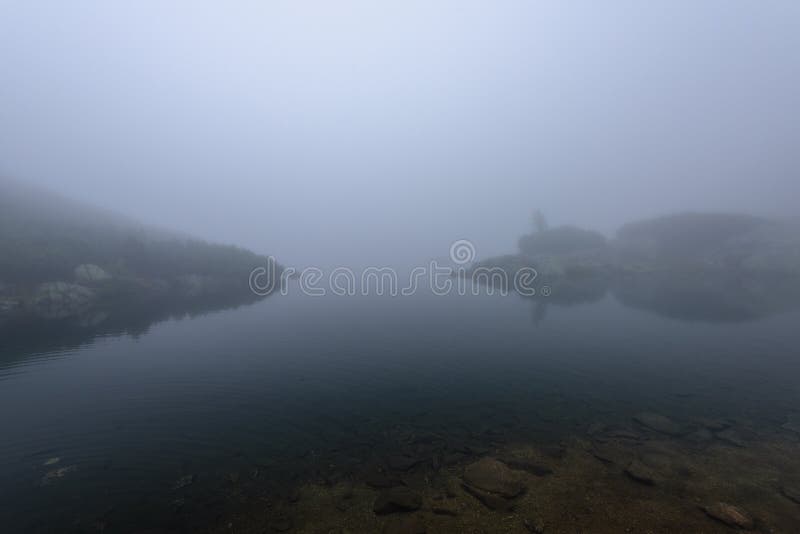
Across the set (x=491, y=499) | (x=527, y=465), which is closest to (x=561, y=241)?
(x=527, y=465)

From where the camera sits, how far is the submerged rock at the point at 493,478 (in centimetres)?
1470

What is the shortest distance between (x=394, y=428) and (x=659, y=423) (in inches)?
685

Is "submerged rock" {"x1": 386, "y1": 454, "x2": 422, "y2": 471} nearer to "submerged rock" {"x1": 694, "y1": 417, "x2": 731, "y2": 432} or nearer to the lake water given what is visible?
the lake water

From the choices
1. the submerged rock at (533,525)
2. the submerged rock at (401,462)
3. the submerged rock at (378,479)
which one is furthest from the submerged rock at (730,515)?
the submerged rock at (378,479)

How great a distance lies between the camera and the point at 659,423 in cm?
2055

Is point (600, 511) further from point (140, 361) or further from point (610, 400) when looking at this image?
point (140, 361)

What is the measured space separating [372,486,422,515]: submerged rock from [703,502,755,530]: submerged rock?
1182 centimetres

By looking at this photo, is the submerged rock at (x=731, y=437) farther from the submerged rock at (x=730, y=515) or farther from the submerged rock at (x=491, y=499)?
the submerged rock at (x=491, y=499)

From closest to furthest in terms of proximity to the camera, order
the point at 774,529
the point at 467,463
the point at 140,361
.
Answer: the point at 774,529, the point at 467,463, the point at 140,361

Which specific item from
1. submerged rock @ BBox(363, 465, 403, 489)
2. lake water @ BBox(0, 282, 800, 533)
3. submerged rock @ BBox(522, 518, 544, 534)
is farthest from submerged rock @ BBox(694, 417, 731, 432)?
submerged rock @ BBox(363, 465, 403, 489)

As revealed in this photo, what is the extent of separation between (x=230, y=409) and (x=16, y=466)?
1096cm

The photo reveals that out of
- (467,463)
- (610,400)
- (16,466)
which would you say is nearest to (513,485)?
(467,463)

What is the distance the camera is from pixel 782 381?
26000 mm

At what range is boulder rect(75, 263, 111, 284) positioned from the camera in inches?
2594
